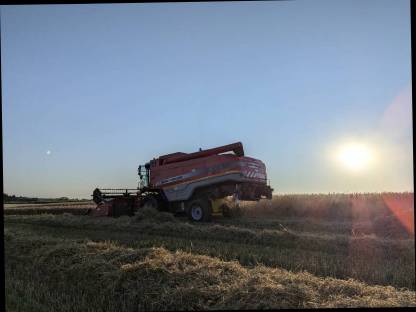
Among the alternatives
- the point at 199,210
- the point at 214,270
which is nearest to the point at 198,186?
the point at 199,210

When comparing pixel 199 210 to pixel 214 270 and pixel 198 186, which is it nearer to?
pixel 198 186

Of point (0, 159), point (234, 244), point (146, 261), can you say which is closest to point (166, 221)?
point (234, 244)

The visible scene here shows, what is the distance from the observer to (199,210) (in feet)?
56.6

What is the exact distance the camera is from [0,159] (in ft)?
12.1

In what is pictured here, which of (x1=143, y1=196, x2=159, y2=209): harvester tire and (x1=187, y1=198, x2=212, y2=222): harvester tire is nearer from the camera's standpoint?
(x1=187, y1=198, x2=212, y2=222): harvester tire

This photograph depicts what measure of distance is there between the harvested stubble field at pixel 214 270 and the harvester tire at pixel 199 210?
297 centimetres

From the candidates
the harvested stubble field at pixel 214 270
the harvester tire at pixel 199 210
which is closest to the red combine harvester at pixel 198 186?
the harvester tire at pixel 199 210

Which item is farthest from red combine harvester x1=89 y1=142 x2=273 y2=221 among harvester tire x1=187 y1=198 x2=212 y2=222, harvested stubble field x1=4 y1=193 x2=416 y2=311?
harvested stubble field x1=4 y1=193 x2=416 y2=311

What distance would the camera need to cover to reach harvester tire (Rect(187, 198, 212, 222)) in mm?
17062

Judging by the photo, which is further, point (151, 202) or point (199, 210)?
point (151, 202)

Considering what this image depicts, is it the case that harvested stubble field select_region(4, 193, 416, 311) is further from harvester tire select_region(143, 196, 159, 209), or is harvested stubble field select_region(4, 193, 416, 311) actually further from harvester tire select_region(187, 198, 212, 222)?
harvester tire select_region(143, 196, 159, 209)

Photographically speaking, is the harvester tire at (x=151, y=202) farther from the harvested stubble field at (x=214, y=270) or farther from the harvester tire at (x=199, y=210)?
the harvested stubble field at (x=214, y=270)

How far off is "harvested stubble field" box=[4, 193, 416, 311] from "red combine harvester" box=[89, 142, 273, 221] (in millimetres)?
3368

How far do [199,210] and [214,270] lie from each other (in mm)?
10734
